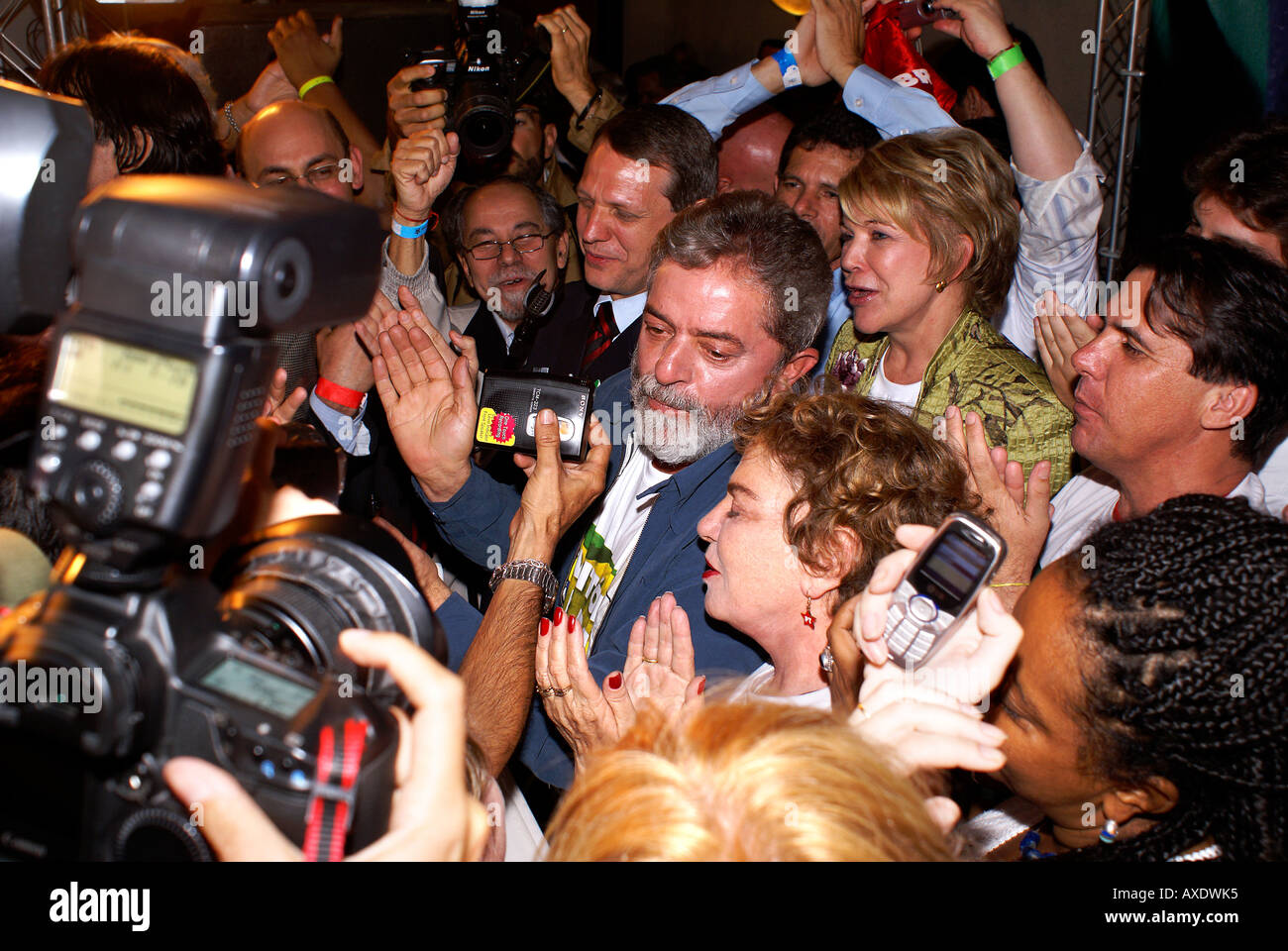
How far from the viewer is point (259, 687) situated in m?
0.77

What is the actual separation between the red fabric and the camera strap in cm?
282

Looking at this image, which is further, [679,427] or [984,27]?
[984,27]

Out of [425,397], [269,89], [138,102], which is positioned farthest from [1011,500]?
[269,89]

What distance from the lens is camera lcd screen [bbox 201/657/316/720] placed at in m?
0.76

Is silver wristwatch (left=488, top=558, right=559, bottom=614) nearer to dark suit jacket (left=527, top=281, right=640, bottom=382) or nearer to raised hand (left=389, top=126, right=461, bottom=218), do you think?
dark suit jacket (left=527, top=281, right=640, bottom=382)

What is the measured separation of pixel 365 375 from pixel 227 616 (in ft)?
5.84

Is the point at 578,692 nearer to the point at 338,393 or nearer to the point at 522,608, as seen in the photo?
the point at 522,608

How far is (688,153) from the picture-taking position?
2.96m

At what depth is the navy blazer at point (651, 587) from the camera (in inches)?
71.4

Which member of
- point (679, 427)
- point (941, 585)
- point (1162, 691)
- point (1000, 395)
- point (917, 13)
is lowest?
point (679, 427)

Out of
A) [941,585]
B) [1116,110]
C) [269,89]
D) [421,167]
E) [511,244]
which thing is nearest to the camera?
[941,585]

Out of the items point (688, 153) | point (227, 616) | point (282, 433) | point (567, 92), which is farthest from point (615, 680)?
point (567, 92)

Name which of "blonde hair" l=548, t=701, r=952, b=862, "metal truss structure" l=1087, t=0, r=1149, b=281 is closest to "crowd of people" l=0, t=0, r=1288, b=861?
"blonde hair" l=548, t=701, r=952, b=862
